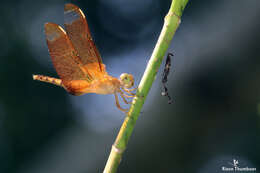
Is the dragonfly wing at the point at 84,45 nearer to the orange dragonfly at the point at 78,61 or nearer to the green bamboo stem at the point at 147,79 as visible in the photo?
the orange dragonfly at the point at 78,61

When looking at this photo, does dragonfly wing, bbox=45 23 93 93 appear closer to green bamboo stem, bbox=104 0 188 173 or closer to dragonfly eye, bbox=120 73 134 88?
dragonfly eye, bbox=120 73 134 88

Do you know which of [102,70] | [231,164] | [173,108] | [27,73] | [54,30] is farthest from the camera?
[27,73]

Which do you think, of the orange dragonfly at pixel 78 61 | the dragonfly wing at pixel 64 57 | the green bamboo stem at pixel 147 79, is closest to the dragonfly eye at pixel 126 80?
the orange dragonfly at pixel 78 61

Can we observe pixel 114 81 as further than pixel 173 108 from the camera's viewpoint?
No

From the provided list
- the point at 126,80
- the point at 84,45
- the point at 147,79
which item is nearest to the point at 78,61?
the point at 84,45

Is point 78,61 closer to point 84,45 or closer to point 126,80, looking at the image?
point 84,45

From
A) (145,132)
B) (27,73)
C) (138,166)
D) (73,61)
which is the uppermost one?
(27,73)

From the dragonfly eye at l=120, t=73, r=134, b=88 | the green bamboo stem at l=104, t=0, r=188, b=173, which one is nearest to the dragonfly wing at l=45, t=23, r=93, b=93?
the dragonfly eye at l=120, t=73, r=134, b=88

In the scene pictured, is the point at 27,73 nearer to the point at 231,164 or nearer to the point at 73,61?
the point at 73,61

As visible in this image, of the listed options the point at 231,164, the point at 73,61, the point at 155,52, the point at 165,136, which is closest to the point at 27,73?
the point at 165,136
